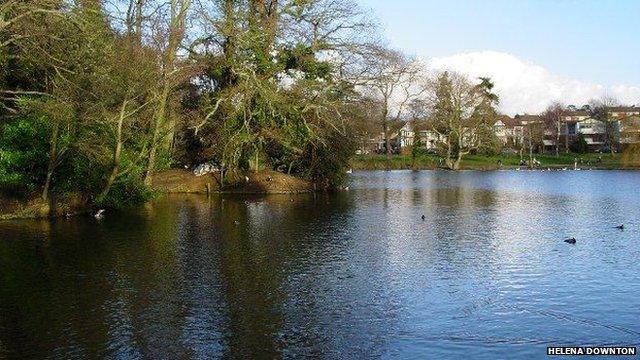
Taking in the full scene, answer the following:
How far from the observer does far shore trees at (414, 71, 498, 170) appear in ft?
281

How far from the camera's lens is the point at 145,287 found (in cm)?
1487

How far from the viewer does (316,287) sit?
48.5ft

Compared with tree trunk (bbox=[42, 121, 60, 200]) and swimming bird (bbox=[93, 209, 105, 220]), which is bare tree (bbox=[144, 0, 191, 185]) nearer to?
swimming bird (bbox=[93, 209, 105, 220])

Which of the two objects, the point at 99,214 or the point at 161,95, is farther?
the point at 161,95

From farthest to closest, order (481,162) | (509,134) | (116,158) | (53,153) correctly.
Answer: (509,134) → (481,162) → (116,158) → (53,153)

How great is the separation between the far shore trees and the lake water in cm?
5891

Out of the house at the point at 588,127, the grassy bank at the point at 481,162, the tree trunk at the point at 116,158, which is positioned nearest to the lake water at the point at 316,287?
the tree trunk at the point at 116,158

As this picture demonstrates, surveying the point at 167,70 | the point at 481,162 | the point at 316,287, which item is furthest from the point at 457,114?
the point at 316,287

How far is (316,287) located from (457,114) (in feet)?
248

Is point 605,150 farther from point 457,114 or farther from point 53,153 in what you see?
point 53,153

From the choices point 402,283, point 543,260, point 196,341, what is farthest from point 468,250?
point 196,341

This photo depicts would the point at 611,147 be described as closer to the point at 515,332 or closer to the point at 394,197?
the point at 394,197

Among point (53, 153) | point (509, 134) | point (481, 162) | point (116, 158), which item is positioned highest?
point (509, 134)

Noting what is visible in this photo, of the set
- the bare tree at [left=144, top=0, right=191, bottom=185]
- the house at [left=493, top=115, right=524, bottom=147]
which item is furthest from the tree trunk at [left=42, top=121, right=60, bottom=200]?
the house at [left=493, top=115, right=524, bottom=147]
